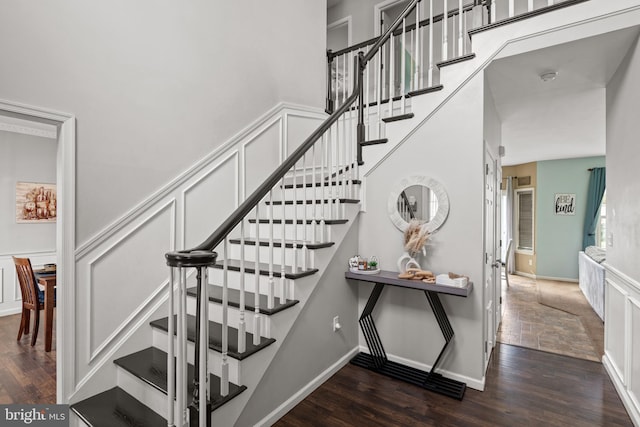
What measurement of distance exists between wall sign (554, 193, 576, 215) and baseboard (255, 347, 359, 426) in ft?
21.6

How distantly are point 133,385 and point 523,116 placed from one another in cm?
483

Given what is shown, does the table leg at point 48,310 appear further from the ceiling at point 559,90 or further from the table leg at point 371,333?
the ceiling at point 559,90

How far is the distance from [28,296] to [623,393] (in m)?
5.86

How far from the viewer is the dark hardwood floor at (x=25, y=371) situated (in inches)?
98.3

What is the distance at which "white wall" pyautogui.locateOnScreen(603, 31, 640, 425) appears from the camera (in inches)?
88.0

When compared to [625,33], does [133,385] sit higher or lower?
lower

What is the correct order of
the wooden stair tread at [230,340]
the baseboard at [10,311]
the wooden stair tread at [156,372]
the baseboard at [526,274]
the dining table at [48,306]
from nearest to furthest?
the wooden stair tread at [156,372], the wooden stair tread at [230,340], the dining table at [48,306], the baseboard at [10,311], the baseboard at [526,274]

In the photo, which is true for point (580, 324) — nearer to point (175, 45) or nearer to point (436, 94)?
point (436, 94)

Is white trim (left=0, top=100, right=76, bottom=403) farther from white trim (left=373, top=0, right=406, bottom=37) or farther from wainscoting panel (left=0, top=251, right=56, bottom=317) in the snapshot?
white trim (left=373, top=0, right=406, bottom=37)

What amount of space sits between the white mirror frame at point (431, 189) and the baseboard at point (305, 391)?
1360mm

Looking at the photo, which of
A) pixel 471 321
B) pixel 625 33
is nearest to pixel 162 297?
pixel 471 321

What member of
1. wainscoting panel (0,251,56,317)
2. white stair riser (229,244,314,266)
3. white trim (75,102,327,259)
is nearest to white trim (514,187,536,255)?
white trim (75,102,327,259)

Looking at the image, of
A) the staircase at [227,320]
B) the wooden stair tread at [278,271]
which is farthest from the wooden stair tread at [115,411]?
the wooden stair tread at [278,271]

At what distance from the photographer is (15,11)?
1.88 meters
